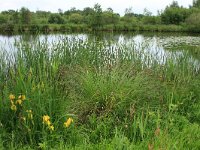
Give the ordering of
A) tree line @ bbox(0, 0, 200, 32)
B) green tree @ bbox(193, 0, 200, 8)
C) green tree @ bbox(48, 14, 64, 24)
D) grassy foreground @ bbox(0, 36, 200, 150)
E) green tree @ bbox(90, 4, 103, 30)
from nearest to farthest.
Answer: grassy foreground @ bbox(0, 36, 200, 150) → tree line @ bbox(0, 0, 200, 32) → green tree @ bbox(90, 4, 103, 30) → green tree @ bbox(48, 14, 64, 24) → green tree @ bbox(193, 0, 200, 8)

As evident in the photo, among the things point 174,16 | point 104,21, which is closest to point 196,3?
point 174,16

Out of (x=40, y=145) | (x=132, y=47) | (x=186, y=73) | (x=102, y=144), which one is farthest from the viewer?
(x=132, y=47)

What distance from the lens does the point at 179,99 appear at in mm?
4789

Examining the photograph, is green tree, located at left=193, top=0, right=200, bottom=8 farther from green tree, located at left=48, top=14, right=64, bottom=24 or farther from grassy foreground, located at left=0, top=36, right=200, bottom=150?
grassy foreground, located at left=0, top=36, right=200, bottom=150

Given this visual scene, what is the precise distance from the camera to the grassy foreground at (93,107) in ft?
11.0

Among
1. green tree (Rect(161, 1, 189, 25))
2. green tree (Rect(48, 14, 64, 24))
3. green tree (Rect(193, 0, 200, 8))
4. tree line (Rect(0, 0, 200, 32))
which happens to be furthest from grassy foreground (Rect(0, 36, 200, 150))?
green tree (Rect(193, 0, 200, 8))

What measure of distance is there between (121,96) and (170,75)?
6.08 ft

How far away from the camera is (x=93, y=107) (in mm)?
4219

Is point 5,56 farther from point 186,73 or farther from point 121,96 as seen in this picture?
point 186,73

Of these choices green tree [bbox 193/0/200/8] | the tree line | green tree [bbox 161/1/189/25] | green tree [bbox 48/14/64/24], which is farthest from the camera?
green tree [bbox 193/0/200/8]

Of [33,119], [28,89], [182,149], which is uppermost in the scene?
[28,89]

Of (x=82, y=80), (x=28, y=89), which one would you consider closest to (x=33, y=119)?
(x=28, y=89)

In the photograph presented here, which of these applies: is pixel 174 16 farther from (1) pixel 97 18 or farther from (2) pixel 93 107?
(2) pixel 93 107

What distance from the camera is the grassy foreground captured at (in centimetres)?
336
